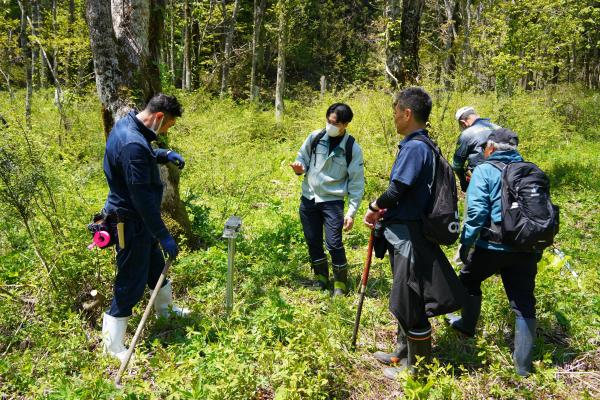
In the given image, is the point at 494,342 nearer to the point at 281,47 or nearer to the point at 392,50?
the point at 392,50

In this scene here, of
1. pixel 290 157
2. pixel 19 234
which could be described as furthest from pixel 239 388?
pixel 290 157

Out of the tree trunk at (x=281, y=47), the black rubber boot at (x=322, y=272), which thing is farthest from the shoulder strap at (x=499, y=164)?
the tree trunk at (x=281, y=47)

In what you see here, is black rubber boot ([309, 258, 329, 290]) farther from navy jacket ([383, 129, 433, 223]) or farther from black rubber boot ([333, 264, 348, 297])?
navy jacket ([383, 129, 433, 223])

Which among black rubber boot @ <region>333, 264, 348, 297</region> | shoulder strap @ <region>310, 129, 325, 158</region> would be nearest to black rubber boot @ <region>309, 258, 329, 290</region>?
black rubber boot @ <region>333, 264, 348, 297</region>

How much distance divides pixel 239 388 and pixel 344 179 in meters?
2.38

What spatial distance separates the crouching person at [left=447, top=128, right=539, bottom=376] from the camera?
3238 millimetres

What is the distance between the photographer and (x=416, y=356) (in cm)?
296

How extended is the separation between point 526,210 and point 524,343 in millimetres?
1066

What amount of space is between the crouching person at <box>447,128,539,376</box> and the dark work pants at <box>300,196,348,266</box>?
1.37 m

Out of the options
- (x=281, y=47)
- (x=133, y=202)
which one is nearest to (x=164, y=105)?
(x=133, y=202)

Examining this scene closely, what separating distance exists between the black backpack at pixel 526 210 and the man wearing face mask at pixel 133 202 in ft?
8.49

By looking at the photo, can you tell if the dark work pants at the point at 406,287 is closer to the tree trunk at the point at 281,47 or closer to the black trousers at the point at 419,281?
the black trousers at the point at 419,281

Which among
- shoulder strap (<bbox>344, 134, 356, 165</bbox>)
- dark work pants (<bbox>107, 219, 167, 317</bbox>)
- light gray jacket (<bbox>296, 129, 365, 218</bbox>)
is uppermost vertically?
shoulder strap (<bbox>344, 134, 356, 165</bbox>)

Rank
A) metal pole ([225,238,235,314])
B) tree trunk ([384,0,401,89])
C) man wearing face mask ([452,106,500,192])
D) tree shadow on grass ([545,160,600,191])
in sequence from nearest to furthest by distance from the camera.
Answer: metal pole ([225,238,235,314])
man wearing face mask ([452,106,500,192])
tree trunk ([384,0,401,89])
tree shadow on grass ([545,160,600,191])
